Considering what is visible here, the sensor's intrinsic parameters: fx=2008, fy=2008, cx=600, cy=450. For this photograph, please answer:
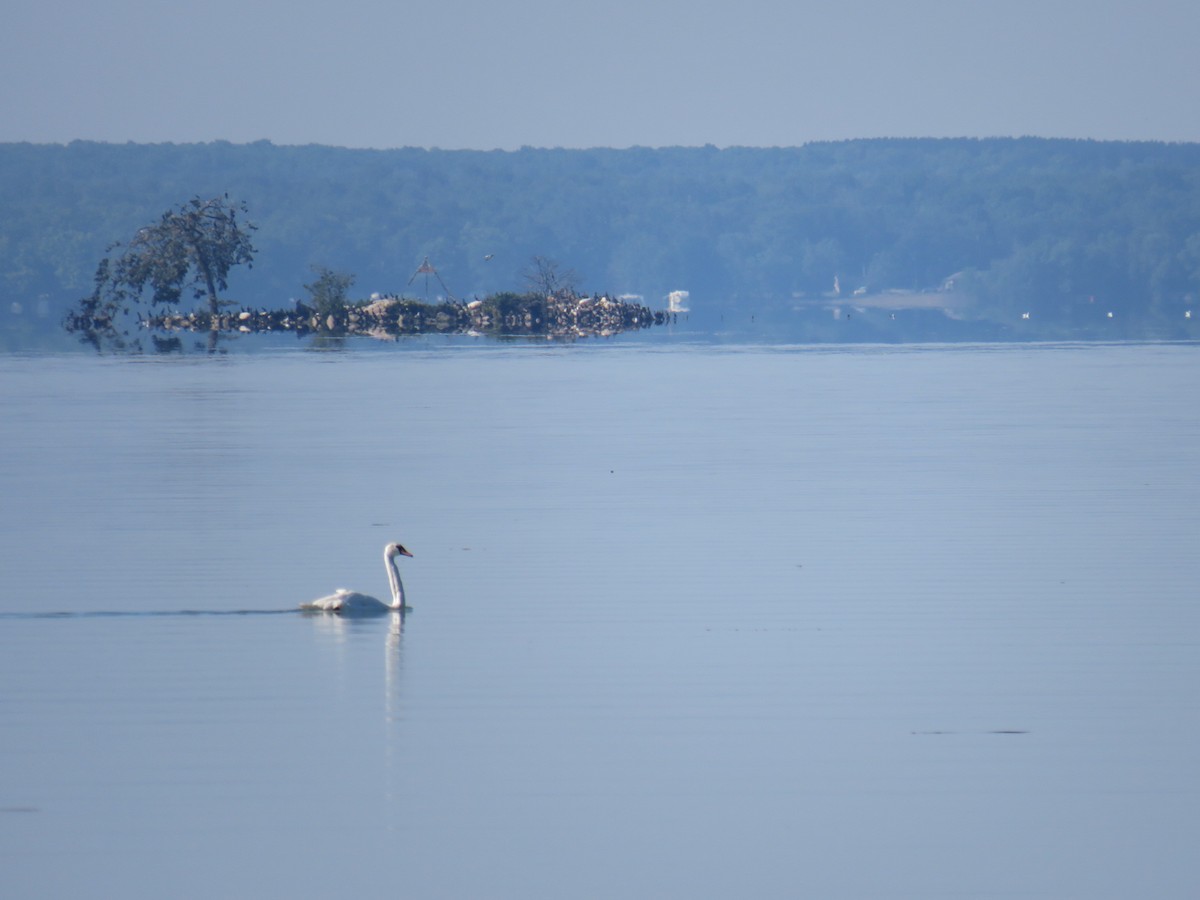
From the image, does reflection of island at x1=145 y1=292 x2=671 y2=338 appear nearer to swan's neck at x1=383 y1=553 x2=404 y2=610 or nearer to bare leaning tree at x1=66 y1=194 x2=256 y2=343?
bare leaning tree at x1=66 y1=194 x2=256 y2=343

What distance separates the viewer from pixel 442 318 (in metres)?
66.6

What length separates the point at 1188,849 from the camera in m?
6.51

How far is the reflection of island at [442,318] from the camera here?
63094 mm

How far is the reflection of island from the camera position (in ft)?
207

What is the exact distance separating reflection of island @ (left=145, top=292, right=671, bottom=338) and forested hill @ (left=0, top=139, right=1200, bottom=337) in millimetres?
42912

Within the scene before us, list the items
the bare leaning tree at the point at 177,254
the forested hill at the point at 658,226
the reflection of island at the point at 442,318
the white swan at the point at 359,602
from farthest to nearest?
the forested hill at the point at 658,226, the reflection of island at the point at 442,318, the bare leaning tree at the point at 177,254, the white swan at the point at 359,602

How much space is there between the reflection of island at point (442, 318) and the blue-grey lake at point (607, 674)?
4429 centimetres

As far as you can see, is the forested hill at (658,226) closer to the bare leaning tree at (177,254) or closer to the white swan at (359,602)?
the bare leaning tree at (177,254)

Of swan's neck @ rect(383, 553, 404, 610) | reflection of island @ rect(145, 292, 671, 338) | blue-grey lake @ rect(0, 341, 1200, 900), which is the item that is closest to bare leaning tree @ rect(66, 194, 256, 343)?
reflection of island @ rect(145, 292, 671, 338)

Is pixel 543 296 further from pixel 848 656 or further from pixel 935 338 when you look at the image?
pixel 848 656

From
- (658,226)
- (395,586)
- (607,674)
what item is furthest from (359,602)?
(658,226)

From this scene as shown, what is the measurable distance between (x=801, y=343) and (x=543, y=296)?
16635mm

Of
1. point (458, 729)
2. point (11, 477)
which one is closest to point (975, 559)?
point (458, 729)

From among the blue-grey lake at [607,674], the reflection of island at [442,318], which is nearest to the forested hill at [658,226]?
the reflection of island at [442,318]
